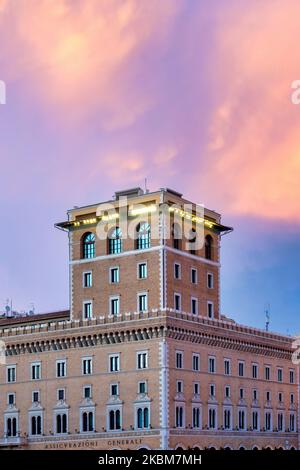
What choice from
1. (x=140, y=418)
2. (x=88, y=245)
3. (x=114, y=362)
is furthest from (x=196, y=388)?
(x=88, y=245)

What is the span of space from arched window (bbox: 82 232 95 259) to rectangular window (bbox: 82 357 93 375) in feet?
36.5

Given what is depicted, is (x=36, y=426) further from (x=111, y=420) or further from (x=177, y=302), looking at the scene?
(x=177, y=302)

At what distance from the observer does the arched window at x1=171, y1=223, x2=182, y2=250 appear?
95.4m

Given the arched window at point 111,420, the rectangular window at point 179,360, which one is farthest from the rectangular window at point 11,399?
the rectangular window at point 179,360

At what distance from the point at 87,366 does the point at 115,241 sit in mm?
13331

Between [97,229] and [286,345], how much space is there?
92.6 feet

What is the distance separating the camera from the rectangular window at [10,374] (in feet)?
331

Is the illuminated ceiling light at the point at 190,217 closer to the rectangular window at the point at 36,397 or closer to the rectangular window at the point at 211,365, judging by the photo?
the rectangular window at the point at 211,365

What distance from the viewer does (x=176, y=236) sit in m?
95.9
